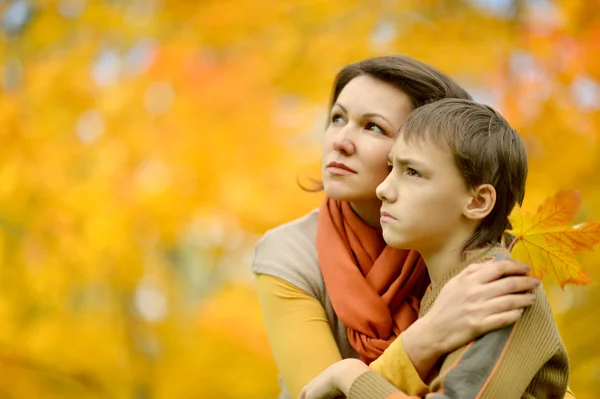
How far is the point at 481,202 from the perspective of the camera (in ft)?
5.26

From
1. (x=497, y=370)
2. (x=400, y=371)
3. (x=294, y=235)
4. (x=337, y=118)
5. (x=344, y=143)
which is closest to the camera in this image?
(x=497, y=370)

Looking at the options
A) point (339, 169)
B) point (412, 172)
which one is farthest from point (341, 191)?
point (412, 172)

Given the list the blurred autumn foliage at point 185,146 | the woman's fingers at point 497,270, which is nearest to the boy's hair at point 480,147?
the woman's fingers at point 497,270

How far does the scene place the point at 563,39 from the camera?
369 cm

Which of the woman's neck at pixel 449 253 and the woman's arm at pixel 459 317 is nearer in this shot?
the woman's arm at pixel 459 317

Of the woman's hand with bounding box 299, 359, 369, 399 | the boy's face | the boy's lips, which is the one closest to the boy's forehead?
the boy's face

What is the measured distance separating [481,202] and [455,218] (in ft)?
0.21

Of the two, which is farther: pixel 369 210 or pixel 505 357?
pixel 369 210

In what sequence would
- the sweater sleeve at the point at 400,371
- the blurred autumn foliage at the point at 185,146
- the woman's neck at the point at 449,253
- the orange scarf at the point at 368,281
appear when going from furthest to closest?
the blurred autumn foliage at the point at 185,146 < the orange scarf at the point at 368,281 < the woman's neck at the point at 449,253 < the sweater sleeve at the point at 400,371

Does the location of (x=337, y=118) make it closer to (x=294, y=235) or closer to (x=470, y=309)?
(x=294, y=235)

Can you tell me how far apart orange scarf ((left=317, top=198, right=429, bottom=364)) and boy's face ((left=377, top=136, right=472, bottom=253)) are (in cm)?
25

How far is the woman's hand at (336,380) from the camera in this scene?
5.04 ft

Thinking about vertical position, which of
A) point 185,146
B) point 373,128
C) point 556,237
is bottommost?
point 556,237

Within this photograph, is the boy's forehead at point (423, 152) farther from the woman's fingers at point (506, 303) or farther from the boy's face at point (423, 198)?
the woman's fingers at point (506, 303)
